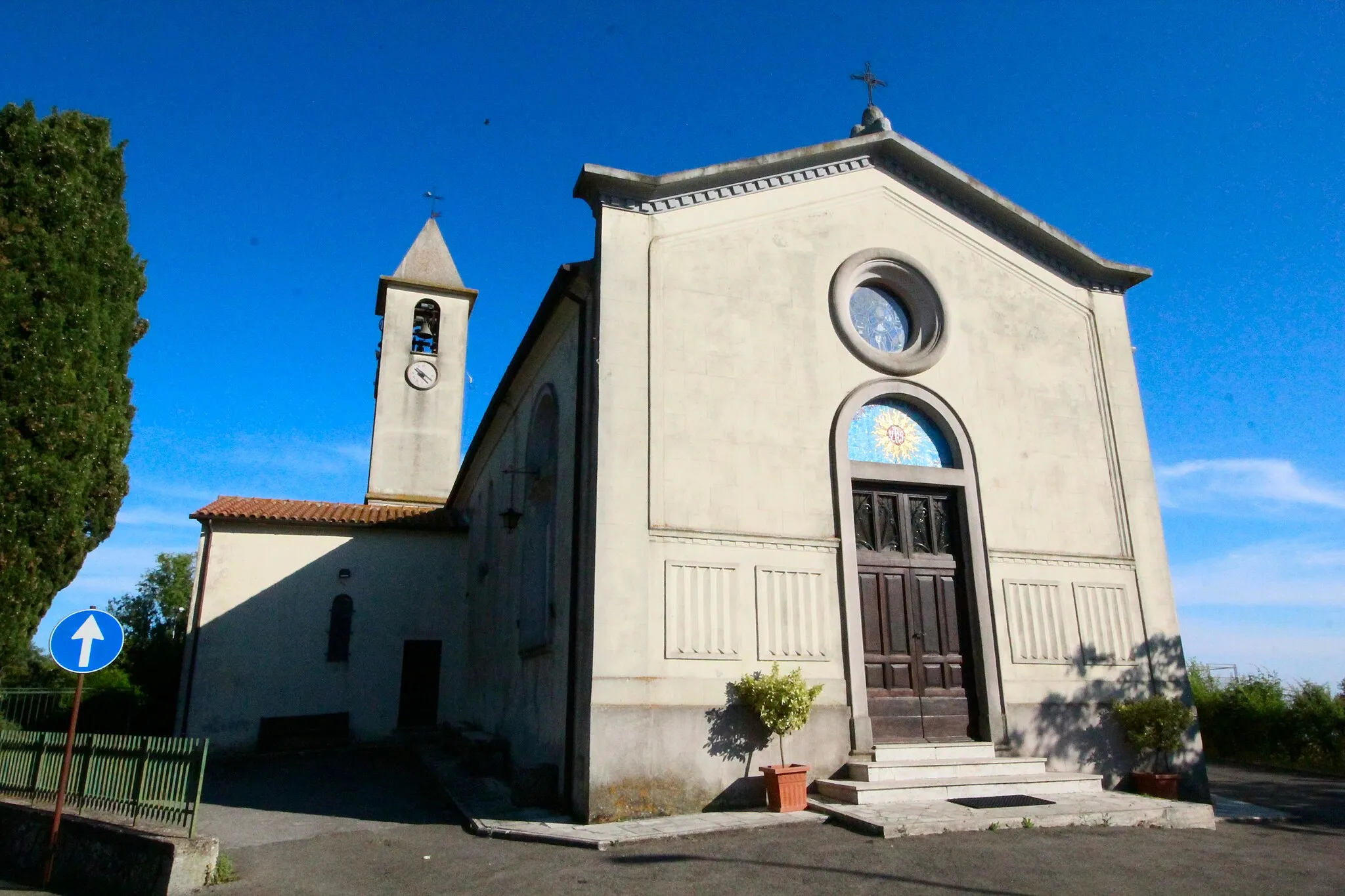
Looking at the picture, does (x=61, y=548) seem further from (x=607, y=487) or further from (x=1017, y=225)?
(x=1017, y=225)

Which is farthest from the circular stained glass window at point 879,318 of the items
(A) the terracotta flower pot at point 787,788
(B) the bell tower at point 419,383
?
(B) the bell tower at point 419,383

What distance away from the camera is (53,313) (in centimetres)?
1020

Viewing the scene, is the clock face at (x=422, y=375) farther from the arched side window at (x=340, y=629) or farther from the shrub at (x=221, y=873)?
the shrub at (x=221, y=873)

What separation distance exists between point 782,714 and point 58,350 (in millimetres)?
9588

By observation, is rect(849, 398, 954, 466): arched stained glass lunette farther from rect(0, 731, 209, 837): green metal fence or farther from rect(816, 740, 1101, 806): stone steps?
rect(0, 731, 209, 837): green metal fence

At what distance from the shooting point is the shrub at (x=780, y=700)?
9016 millimetres

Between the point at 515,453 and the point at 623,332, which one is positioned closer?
the point at 623,332

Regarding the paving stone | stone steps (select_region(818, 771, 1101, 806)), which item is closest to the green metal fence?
the paving stone

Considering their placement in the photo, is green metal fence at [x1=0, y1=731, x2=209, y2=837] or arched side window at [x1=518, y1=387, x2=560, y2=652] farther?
arched side window at [x1=518, y1=387, x2=560, y2=652]

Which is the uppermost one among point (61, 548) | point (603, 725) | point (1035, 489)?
point (1035, 489)

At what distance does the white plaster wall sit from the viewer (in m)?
25.3

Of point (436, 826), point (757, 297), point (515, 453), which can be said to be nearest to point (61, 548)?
point (436, 826)

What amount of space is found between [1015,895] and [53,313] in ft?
38.8

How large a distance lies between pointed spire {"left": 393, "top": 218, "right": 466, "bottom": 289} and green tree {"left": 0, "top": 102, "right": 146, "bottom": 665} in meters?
15.4
